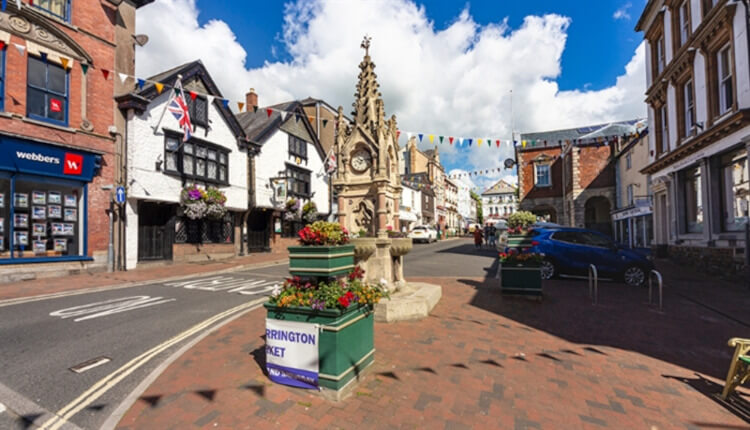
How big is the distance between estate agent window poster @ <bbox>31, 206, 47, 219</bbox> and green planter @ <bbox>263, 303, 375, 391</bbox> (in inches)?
541

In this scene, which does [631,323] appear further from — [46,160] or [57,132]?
[57,132]

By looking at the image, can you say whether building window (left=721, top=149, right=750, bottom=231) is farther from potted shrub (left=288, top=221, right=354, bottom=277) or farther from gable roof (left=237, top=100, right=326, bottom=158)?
gable roof (left=237, top=100, right=326, bottom=158)

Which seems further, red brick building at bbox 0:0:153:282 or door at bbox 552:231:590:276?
red brick building at bbox 0:0:153:282

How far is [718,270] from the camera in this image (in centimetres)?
1158

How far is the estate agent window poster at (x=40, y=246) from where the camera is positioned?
12.1 meters

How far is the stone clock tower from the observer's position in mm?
7570

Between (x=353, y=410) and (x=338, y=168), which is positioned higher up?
(x=338, y=168)

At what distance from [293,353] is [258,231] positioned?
19.8 meters

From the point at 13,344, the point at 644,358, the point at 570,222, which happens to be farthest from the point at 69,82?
the point at 570,222

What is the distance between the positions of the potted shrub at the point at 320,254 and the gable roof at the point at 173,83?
11.9m

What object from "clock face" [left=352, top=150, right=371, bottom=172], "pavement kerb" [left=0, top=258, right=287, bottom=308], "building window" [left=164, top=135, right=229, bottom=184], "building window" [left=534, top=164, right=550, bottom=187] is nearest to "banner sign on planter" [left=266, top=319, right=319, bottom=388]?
"clock face" [left=352, top=150, right=371, bottom=172]

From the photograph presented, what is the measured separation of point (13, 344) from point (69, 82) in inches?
488

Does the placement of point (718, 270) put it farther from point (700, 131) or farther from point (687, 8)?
point (687, 8)

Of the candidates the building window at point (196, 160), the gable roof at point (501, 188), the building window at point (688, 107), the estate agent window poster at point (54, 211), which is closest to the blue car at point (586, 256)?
the building window at point (688, 107)
